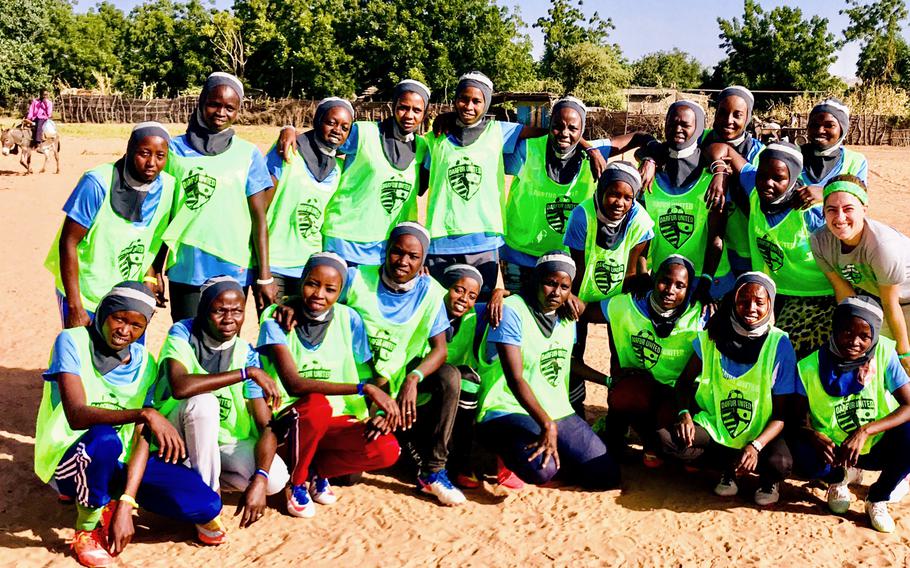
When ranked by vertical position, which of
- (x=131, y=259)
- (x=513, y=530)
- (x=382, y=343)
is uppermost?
(x=131, y=259)

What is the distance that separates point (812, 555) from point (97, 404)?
134 inches

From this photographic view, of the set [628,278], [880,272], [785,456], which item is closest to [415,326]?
[628,278]

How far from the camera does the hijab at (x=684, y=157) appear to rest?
203 inches

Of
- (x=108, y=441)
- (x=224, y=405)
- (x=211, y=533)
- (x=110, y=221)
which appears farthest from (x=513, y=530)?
(x=110, y=221)

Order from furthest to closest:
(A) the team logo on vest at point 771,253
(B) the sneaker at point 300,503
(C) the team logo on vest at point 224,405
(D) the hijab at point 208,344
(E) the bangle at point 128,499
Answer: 1. (A) the team logo on vest at point 771,253
2. (B) the sneaker at point 300,503
3. (C) the team logo on vest at point 224,405
4. (D) the hijab at point 208,344
5. (E) the bangle at point 128,499

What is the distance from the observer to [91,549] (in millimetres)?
3840

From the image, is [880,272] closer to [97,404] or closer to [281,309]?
[281,309]

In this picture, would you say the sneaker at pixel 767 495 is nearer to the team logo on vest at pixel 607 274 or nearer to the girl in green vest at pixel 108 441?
the team logo on vest at pixel 607 274

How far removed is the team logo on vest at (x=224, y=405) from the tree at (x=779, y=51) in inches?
1645

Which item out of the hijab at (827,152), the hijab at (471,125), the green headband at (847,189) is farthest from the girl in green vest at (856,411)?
the hijab at (471,125)

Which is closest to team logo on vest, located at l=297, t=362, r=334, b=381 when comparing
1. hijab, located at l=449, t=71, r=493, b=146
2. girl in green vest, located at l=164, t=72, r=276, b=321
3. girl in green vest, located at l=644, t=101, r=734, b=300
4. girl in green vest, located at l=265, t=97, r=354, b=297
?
girl in green vest, located at l=164, t=72, r=276, b=321

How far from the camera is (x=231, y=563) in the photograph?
3924 mm

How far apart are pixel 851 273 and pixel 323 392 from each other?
2.93 metres

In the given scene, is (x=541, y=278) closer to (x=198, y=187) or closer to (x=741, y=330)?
(x=741, y=330)
